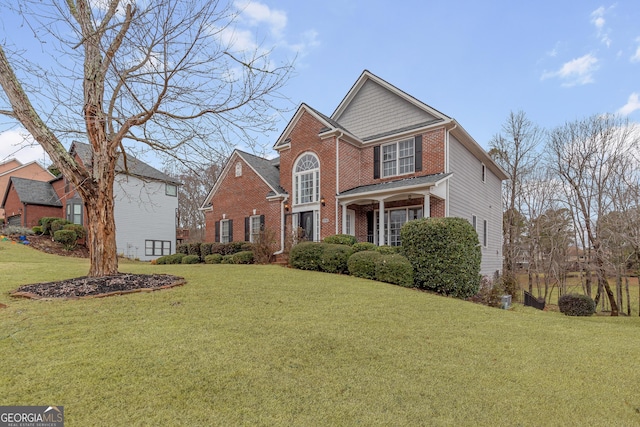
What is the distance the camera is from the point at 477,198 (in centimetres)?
1638

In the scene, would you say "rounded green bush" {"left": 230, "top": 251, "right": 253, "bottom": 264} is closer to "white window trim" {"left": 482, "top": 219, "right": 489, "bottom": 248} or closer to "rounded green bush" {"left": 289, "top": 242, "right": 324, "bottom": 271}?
"rounded green bush" {"left": 289, "top": 242, "right": 324, "bottom": 271}

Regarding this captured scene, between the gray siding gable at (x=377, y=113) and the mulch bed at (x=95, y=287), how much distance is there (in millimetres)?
11507

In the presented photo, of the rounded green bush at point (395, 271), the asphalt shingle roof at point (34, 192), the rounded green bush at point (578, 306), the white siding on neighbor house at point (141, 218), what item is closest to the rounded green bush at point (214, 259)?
the white siding on neighbor house at point (141, 218)

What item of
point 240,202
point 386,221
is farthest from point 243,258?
point 386,221

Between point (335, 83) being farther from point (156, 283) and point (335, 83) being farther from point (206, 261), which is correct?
point (206, 261)

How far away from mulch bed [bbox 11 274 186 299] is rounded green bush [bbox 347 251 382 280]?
16.9ft

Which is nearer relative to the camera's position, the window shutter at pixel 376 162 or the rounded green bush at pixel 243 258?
the rounded green bush at pixel 243 258

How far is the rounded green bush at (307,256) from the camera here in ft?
37.1

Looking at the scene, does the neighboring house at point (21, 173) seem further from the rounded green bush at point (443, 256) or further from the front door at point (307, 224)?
the rounded green bush at point (443, 256)

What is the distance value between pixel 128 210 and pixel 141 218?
1190mm

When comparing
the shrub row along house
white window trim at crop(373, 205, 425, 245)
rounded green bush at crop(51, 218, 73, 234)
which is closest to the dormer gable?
white window trim at crop(373, 205, 425, 245)

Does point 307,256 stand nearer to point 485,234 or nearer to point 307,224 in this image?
point 307,224

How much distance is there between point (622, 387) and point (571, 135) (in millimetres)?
18801

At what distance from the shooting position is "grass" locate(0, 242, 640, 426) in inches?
105
